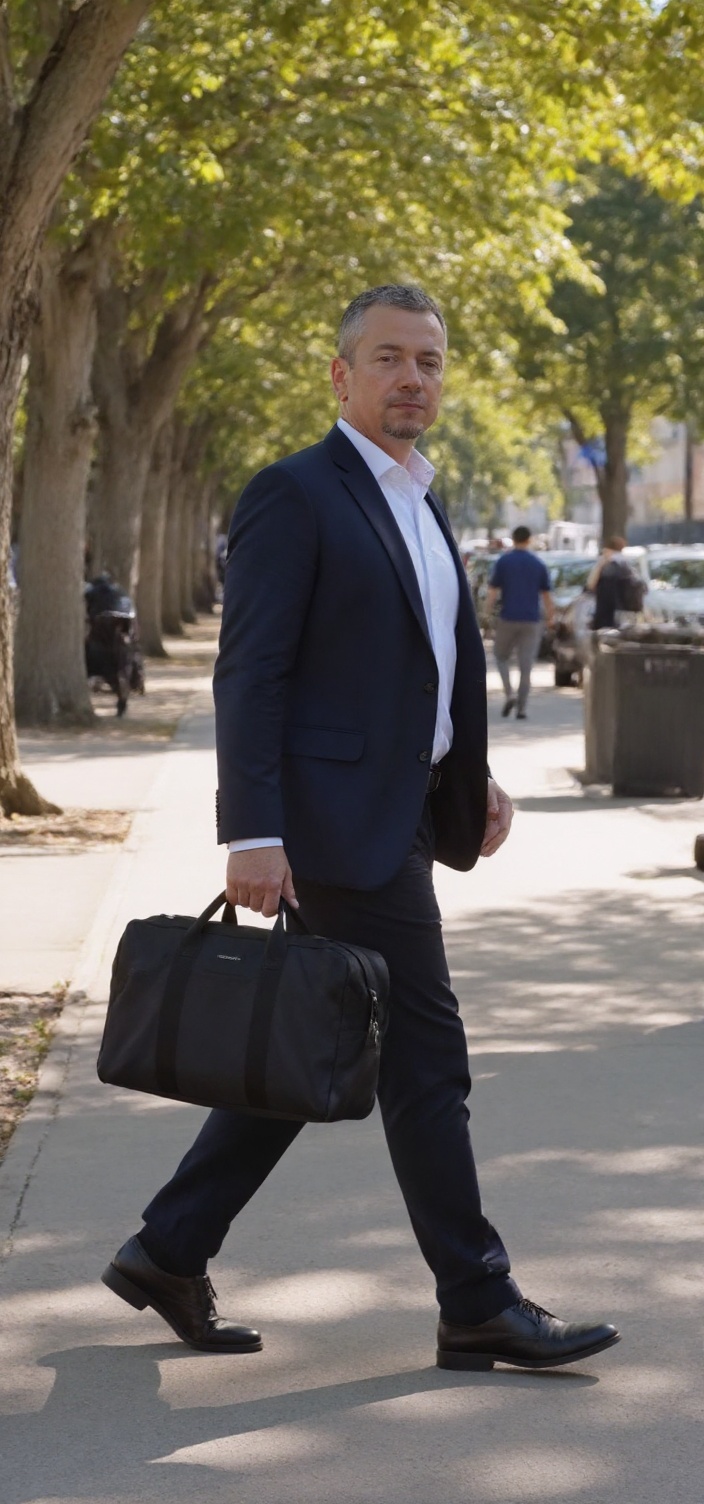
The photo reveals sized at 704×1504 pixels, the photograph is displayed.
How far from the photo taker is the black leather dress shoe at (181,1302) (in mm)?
4348

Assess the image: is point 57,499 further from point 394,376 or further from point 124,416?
point 394,376

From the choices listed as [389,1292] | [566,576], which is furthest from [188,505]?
[389,1292]

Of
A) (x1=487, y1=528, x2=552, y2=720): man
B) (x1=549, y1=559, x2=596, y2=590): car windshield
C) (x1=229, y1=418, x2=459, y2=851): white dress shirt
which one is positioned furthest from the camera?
(x1=549, y1=559, x2=596, y2=590): car windshield

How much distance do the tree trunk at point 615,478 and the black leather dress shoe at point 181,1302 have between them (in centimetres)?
3912

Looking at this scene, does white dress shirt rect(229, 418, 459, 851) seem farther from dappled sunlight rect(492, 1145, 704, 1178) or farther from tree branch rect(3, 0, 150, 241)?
tree branch rect(3, 0, 150, 241)

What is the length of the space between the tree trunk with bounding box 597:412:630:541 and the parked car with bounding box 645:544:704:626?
1180cm

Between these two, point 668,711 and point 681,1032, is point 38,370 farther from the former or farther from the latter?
point 681,1032

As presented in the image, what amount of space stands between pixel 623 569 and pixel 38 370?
6974mm

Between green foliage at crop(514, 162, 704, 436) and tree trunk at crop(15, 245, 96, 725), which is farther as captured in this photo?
green foliage at crop(514, 162, 704, 436)

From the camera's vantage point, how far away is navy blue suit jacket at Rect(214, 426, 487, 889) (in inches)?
158

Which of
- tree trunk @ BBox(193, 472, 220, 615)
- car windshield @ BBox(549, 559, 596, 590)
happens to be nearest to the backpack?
car windshield @ BBox(549, 559, 596, 590)

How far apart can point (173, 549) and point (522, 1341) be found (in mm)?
38019

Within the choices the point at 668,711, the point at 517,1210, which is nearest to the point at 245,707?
the point at 517,1210

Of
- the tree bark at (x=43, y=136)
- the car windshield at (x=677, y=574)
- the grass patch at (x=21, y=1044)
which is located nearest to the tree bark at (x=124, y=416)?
the car windshield at (x=677, y=574)
